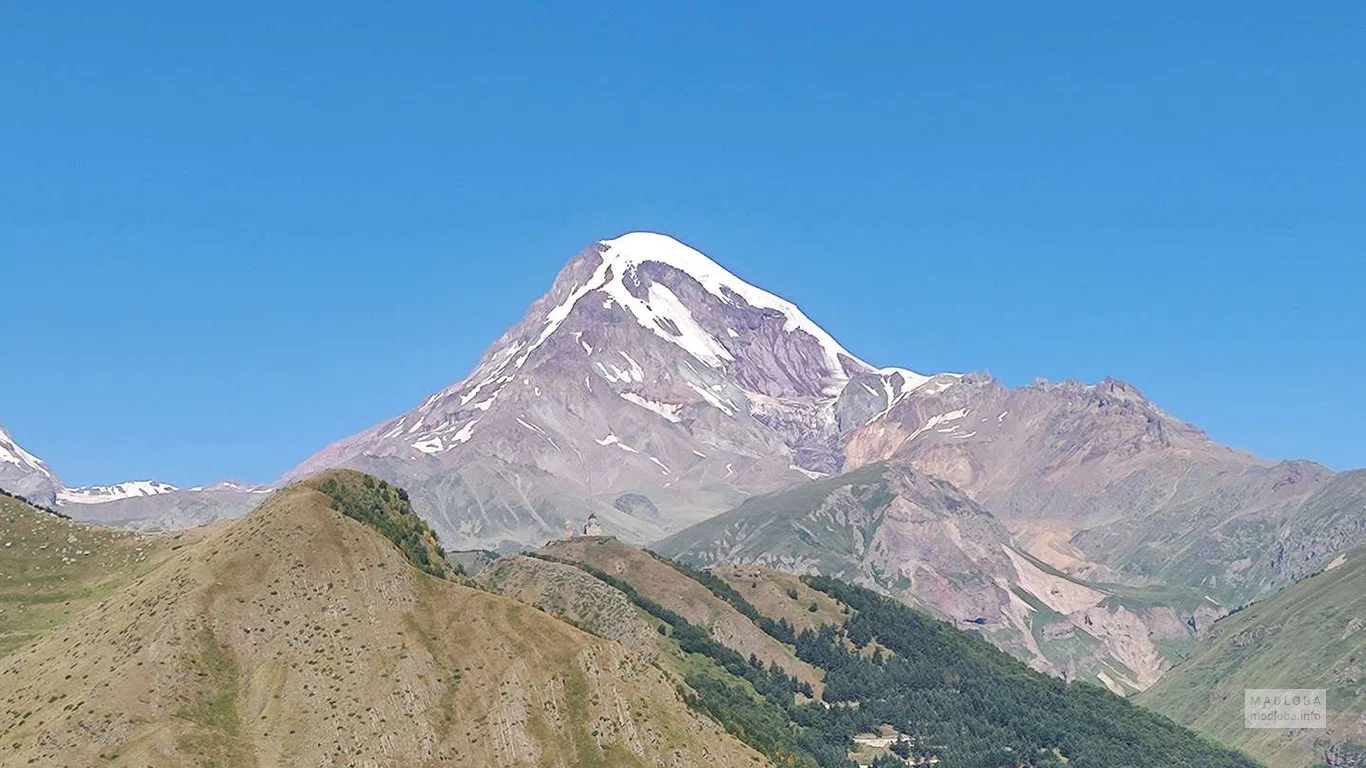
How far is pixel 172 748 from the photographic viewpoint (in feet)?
622

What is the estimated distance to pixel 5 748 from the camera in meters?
196

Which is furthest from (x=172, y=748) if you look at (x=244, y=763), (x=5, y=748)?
(x=5, y=748)

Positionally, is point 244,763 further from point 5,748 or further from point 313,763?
point 5,748

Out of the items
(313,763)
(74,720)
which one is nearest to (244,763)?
(313,763)

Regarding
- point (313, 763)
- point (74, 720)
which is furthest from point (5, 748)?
point (313, 763)

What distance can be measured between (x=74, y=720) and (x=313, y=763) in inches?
1156

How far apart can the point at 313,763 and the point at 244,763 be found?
28.3ft

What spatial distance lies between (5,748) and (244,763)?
3020 centimetres

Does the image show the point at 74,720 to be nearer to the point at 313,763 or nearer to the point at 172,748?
the point at 172,748

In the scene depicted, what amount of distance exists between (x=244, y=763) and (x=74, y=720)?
859 inches

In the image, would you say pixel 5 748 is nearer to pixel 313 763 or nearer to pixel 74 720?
pixel 74 720

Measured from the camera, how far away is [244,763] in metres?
194
